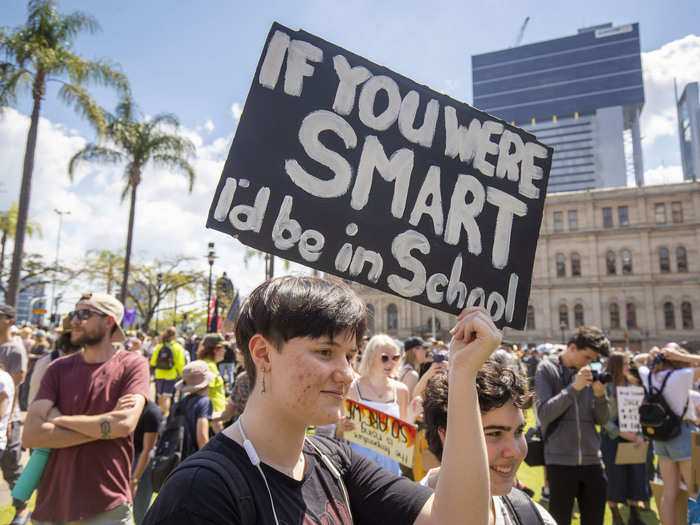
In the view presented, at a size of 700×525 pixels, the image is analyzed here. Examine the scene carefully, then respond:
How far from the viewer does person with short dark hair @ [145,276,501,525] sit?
4.02 ft

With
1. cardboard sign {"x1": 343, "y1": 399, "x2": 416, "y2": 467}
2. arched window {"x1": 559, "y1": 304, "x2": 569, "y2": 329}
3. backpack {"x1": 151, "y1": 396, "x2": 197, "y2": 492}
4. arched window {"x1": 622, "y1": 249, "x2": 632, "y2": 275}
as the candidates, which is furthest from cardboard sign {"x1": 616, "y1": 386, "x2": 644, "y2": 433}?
arched window {"x1": 622, "y1": 249, "x2": 632, "y2": 275}

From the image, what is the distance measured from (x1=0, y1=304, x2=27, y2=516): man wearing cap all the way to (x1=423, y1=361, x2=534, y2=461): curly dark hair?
4416mm

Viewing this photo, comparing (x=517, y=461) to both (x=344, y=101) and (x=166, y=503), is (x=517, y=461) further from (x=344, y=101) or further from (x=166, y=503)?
(x=344, y=101)

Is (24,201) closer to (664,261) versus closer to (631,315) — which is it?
(631,315)

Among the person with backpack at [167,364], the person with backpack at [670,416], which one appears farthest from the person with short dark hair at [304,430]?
the person with backpack at [167,364]

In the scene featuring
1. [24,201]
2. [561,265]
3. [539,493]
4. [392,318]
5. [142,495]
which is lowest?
[539,493]

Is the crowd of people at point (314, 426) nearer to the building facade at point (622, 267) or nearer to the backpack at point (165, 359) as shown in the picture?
the backpack at point (165, 359)

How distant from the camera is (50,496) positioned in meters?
2.56

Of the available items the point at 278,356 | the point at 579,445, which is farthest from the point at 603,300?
the point at 278,356

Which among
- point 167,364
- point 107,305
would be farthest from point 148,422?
point 167,364

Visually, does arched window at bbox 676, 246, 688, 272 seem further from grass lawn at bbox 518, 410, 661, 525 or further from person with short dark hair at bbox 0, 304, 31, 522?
person with short dark hair at bbox 0, 304, 31, 522

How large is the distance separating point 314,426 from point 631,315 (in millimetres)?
58055

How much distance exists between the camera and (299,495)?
1285mm

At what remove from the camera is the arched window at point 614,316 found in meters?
51.2
